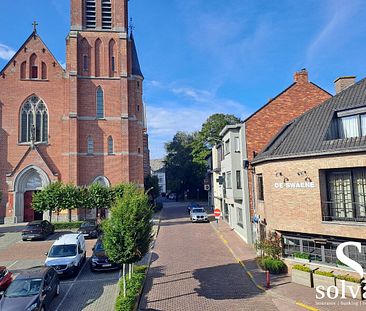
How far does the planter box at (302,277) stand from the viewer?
43.3ft

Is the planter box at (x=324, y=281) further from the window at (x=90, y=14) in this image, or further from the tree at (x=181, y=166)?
the tree at (x=181, y=166)

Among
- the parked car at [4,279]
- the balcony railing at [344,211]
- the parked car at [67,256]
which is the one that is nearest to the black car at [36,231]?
the parked car at [67,256]

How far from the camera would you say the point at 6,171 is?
34.5m

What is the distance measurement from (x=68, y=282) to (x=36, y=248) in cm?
905

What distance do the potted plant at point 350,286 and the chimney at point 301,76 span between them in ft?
48.1

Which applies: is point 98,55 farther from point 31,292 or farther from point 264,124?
point 31,292

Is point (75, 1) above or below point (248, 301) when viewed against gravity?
above

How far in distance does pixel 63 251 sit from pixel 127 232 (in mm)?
6561

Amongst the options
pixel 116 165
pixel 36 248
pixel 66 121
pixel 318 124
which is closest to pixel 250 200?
pixel 318 124

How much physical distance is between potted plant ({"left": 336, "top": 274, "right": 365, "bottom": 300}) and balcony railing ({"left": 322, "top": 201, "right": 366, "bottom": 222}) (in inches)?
92.3

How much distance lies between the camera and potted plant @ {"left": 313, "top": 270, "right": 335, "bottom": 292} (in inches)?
495

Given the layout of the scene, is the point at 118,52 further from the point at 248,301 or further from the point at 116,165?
the point at 248,301

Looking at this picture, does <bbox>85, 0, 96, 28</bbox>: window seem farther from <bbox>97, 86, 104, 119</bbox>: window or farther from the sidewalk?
the sidewalk

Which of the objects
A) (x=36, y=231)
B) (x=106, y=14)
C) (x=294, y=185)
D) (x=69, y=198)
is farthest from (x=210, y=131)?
(x=294, y=185)
